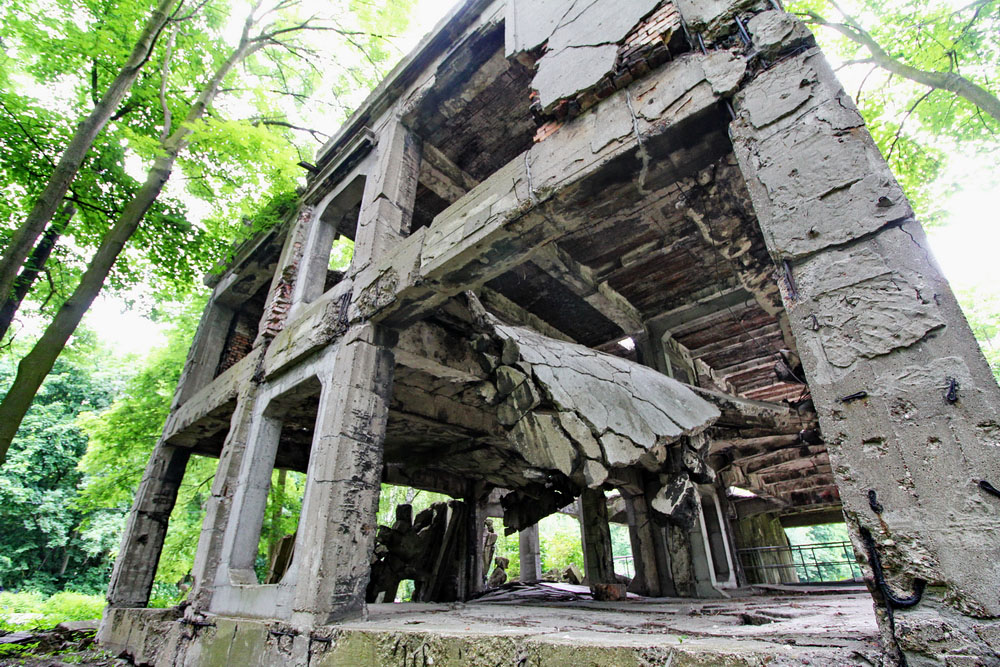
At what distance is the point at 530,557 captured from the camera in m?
11.2

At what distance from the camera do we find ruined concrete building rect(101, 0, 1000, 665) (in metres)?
1.77

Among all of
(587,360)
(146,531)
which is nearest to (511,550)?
(146,531)

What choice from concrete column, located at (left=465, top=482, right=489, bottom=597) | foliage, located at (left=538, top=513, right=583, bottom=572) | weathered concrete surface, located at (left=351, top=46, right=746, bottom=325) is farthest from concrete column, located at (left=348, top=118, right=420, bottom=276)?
foliage, located at (left=538, top=513, right=583, bottom=572)

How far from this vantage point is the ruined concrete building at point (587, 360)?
177cm

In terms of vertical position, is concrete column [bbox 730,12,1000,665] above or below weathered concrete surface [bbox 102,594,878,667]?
above

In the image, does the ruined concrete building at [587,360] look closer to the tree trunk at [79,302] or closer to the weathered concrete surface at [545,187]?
the weathered concrete surface at [545,187]

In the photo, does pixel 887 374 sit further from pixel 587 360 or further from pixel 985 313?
pixel 985 313

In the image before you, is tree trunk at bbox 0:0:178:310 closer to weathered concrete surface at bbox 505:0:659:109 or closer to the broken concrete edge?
the broken concrete edge

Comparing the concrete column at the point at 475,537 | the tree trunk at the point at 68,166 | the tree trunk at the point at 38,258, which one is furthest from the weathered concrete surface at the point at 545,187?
the concrete column at the point at 475,537

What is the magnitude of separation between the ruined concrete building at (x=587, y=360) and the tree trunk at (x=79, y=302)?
189 centimetres

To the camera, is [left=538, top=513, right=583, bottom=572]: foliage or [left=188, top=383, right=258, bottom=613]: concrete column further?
[left=538, top=513, right=583, bottom=572]: foliage

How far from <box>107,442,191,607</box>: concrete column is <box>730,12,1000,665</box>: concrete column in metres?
9.98

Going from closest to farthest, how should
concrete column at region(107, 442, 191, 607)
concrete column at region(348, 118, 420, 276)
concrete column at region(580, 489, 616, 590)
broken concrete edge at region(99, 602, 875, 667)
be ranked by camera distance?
broken concrete edge at region(99, 602, 875, 667) → concrete column at region(348, 118, 420, 276) → concrete column at region(107, 442, 191, 607) → concrete column at region(580, 489, 616, 590)

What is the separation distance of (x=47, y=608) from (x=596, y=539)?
17023 mm
